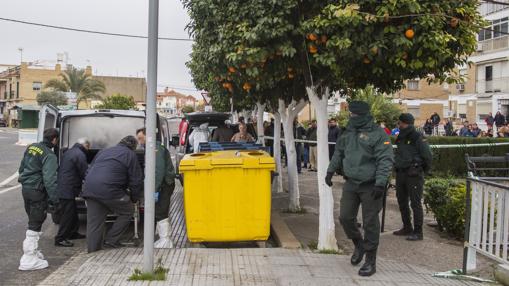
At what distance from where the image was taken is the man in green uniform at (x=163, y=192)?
7531 mm

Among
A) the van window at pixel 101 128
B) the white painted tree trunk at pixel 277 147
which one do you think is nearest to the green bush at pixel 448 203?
the white painted tree trunk at pixel 277 147

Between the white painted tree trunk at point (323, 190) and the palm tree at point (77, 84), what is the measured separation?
56.0 meters

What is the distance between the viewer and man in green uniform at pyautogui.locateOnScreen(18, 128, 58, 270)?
21.2 feet

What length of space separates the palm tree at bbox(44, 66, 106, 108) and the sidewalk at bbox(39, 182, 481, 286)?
184ft

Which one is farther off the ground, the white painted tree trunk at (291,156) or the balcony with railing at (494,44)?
the balcony with railing at (494,44)

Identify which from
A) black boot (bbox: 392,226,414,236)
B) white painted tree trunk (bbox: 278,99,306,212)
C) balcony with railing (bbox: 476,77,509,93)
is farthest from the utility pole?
balcony with railing (bbox: 476,77,509,93)

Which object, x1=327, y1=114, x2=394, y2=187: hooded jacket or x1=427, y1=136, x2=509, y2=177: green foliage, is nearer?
x1=327, y1=114, x2=394, y2=187: hooded jacket

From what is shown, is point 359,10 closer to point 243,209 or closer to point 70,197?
point 243,209

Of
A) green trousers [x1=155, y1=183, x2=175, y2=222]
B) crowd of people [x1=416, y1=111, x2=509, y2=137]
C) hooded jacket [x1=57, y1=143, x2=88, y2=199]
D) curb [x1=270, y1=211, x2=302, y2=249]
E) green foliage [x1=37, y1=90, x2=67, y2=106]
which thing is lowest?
curb [x1=270, y1=211, x2=302, y2=249]

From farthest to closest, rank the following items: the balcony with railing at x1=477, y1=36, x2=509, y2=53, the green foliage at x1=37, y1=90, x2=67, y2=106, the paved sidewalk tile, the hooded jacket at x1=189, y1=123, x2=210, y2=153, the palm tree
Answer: the palm tree, the green foliage at x1=37, y1=90, x2=67, y2=106, the balcony with railing at x1=477, y1=36, x2=509, y2=53, the hooded jacket at x1=189, y1=123, x2=210, y2=153, the paved sidewalk tile

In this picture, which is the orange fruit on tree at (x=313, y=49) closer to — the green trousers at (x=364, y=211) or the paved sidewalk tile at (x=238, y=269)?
the green trousers at (x=364, y=211)

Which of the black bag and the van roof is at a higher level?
the van roof

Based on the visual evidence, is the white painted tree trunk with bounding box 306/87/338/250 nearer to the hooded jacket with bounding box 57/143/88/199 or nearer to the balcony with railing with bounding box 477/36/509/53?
the hooded jacket with bounding box 57/143/88/199

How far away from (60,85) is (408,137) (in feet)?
189
